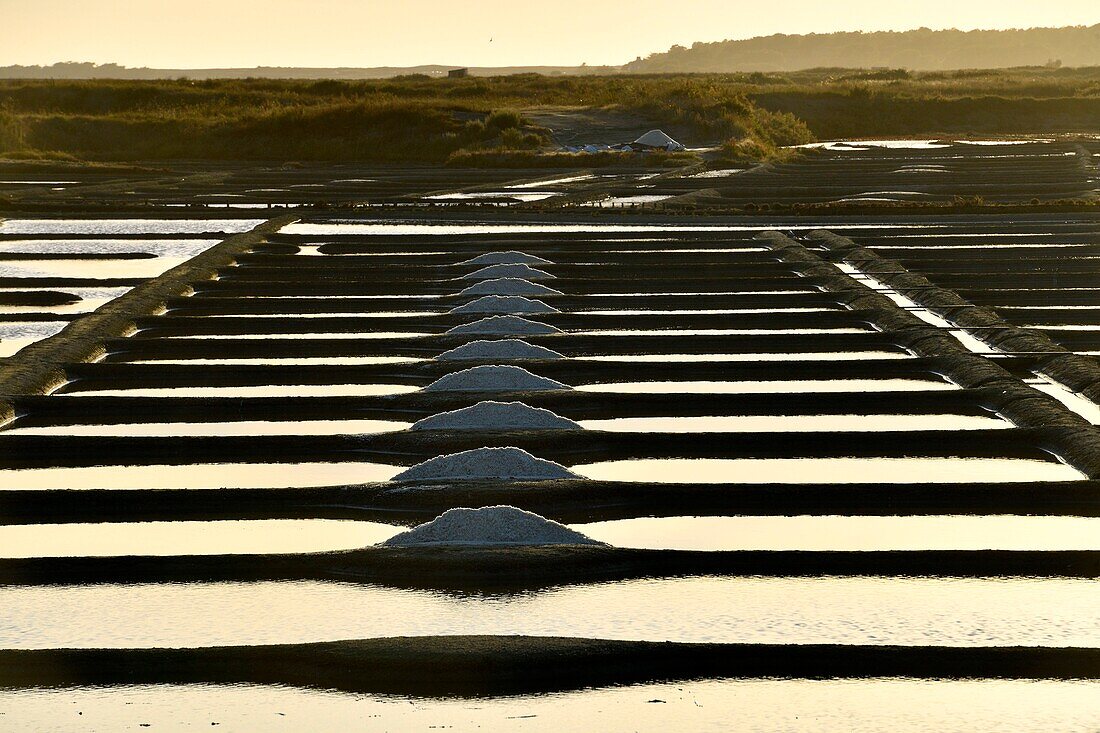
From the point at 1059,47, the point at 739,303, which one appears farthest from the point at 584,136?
the point at 1059,47

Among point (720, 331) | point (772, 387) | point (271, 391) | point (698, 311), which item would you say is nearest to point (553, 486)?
point (772, 387)

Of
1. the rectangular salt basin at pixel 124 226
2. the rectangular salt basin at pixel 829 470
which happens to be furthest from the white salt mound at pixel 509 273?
the rectangular salt basin at pixel 829 470

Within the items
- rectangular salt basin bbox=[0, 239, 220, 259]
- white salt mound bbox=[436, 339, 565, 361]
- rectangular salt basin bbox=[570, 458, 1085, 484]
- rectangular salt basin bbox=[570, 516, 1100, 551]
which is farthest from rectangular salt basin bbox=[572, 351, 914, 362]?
rectangular salt basin bbox=[0, 239, 220, 259]

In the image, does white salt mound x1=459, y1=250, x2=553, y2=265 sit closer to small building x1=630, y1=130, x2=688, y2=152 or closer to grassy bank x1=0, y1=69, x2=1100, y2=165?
grassy bank x1=0, y1=69, x2=1100, y2=165

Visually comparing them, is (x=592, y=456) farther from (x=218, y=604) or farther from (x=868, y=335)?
(x=868, y=335)

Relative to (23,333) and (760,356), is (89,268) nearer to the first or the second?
(23,333)

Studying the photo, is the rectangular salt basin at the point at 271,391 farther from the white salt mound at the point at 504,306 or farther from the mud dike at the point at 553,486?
the white salt mound at the point at 504,306
